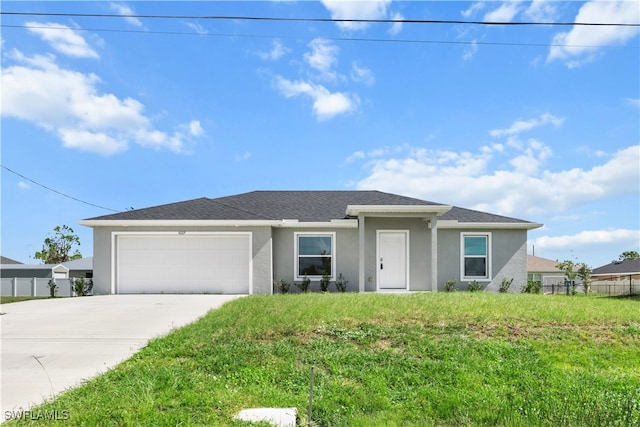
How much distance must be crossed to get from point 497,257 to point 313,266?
7.07 m

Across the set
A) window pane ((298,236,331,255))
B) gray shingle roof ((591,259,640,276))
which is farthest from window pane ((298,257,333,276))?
gray shingle roof ((591,259,640,276))

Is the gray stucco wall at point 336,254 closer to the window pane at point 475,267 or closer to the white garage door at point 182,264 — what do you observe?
the white garage door at point 182,264

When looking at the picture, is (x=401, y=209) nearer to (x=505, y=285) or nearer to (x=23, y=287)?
(x=505, y=285)

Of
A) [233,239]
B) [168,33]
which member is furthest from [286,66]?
[233,239]

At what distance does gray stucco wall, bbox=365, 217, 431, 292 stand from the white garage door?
4.43 meters

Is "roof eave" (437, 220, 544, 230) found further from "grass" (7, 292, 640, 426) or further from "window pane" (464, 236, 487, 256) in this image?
"grass" (7, 292, 640, 426)

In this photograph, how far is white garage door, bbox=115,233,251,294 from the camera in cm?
1462

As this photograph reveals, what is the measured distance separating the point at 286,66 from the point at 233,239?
619 centimetres

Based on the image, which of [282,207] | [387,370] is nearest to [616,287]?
[282,207]

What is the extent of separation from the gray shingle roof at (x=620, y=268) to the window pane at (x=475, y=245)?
86.5ft

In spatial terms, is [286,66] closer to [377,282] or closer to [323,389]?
[377,282]

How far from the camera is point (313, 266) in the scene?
15289 millimetres

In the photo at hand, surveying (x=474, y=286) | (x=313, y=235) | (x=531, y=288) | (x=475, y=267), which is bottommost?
(x=531, y=288)

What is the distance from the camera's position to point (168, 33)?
31.6 feet
